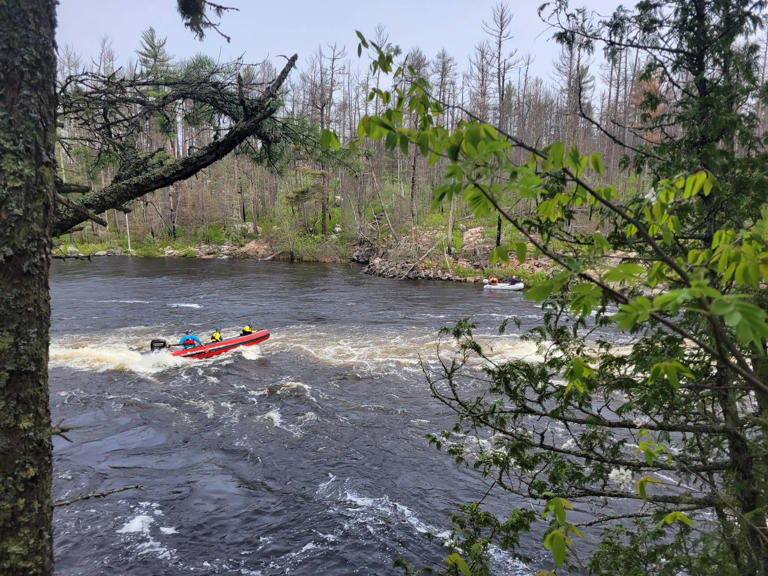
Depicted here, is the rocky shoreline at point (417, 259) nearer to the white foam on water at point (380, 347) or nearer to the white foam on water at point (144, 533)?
the white foam on water at point (380, 347)

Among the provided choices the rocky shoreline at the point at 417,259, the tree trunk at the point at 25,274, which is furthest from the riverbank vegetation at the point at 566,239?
the rocky shoreline at the point at 417,259

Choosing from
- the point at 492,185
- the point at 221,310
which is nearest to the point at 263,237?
the point at 221,310

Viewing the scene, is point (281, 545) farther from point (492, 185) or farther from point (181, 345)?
point (181, 345)

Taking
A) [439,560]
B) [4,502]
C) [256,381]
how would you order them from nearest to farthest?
[4,502] → [439,560] → [256,381]

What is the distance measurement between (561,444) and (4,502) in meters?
7.51

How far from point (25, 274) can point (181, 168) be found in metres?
1.51

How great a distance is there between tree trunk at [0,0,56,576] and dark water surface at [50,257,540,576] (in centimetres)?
437

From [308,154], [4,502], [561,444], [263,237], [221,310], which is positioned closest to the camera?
[4,502]

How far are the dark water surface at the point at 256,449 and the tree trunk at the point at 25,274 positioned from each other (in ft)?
14.3

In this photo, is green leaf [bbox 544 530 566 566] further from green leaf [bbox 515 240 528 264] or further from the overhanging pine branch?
the overhanging pine branch

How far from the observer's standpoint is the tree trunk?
204cm

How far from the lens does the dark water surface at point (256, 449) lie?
6.11m

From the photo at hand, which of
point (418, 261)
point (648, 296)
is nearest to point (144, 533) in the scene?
point (648, 296)

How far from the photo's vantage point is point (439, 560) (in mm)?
5918
